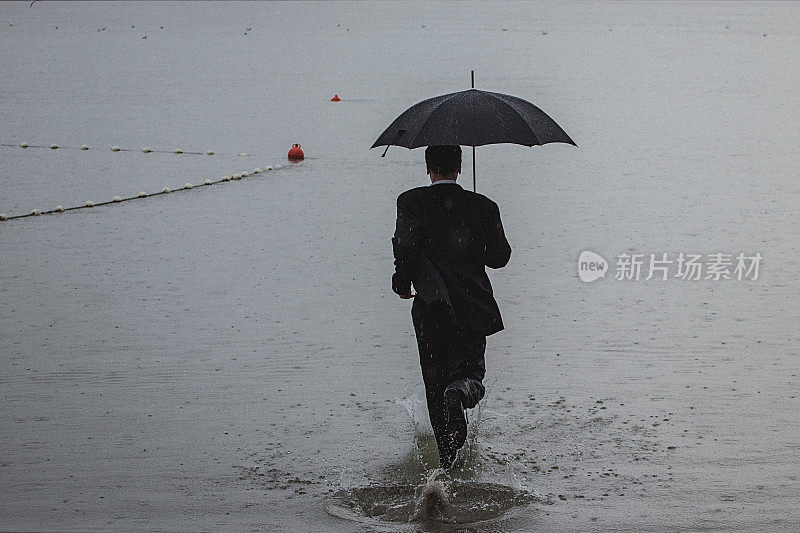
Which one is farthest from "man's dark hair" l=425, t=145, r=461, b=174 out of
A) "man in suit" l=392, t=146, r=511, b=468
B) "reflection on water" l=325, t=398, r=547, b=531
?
"reflection on water" l=325, t=398, r=547, b=531

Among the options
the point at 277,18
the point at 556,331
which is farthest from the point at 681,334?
the point at 277,18

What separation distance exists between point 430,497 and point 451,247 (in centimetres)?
110

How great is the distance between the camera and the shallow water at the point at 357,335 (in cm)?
565

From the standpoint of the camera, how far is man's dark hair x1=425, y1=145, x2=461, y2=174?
556cm

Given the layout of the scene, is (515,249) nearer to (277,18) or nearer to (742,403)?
(742,403)

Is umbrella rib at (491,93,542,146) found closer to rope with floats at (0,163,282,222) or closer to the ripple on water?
the ripple on water

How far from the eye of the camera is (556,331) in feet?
27.6

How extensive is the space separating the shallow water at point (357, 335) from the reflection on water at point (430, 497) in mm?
20

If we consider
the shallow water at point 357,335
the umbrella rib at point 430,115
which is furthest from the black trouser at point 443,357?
the umbrella rib at point 430,115

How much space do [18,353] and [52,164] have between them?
8.92 metres

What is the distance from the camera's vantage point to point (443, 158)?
5.57 meters

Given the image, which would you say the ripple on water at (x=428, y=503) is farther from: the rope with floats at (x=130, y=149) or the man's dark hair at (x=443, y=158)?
the rope with floats at (x=130, y=149)

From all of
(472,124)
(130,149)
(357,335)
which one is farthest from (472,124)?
(130,149)

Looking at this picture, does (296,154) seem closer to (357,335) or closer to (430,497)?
(357,335)
